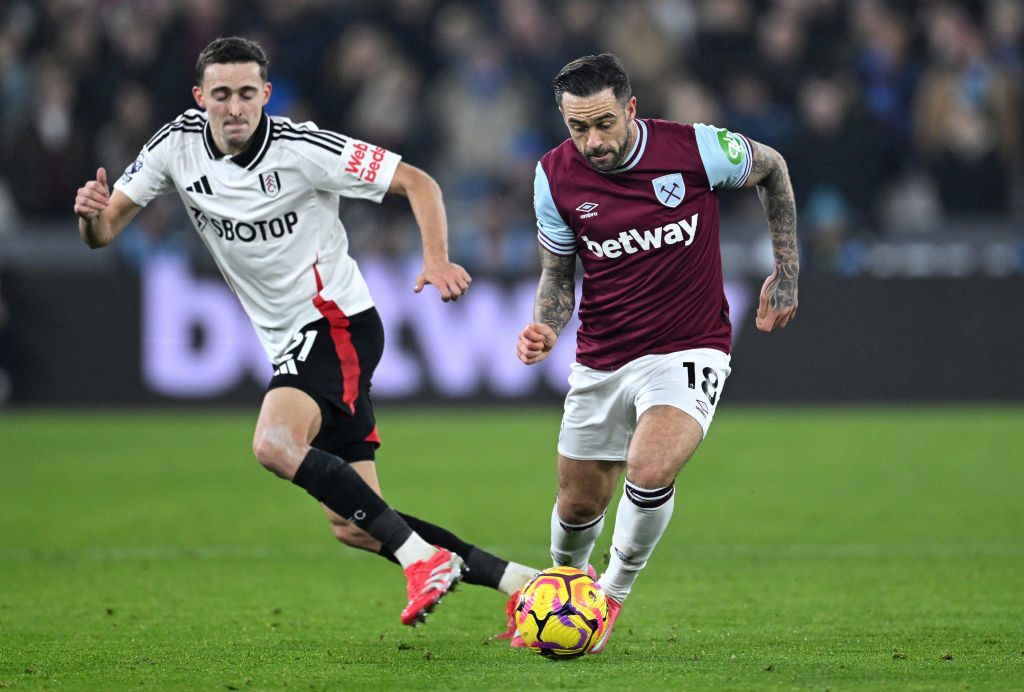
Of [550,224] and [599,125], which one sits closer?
[599,125]

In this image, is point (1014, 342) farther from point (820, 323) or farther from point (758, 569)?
point (758, 569)

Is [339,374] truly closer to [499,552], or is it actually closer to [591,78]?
[591,78]

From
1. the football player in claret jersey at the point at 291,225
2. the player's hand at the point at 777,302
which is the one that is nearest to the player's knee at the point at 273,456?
the football player in claret jersey at the point at 291,225

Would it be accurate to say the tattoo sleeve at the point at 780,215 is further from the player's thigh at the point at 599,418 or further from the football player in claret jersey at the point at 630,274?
the player's thigh at the point at 599,418

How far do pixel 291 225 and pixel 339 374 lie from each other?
0.69m

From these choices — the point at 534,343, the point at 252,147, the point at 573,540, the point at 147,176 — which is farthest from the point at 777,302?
the point at 147,176

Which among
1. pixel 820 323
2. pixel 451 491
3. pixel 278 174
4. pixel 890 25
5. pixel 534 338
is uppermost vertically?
pixel 890 25

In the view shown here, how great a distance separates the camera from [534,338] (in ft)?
18.0

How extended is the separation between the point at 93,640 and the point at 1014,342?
1099 cm

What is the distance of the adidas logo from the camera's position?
615 centimetres

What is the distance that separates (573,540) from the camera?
6.05 m

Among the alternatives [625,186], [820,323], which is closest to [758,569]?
[625,186]

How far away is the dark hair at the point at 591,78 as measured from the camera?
5.53 m

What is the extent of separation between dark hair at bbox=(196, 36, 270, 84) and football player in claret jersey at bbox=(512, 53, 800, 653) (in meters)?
1.31
